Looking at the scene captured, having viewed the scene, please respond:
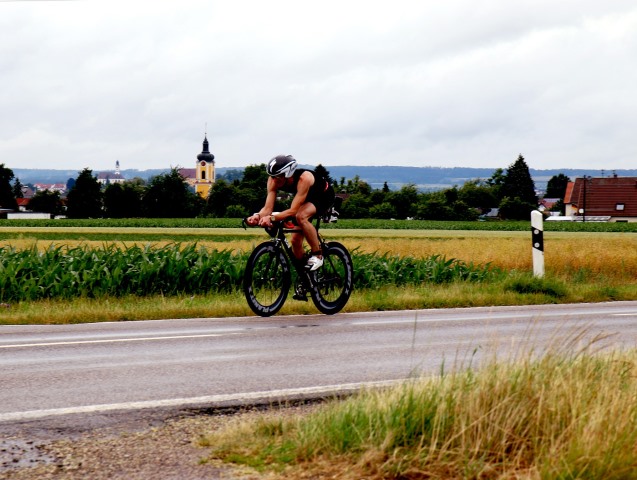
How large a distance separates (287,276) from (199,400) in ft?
16.5

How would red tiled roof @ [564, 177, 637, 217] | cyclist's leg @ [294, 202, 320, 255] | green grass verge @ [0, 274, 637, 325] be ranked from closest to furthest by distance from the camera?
cyclist's leg @ [294, 202, 320, 255], green grass verge @ [0, 274, 637, 325], red tiled roof @ [564, 177, 637, 217]

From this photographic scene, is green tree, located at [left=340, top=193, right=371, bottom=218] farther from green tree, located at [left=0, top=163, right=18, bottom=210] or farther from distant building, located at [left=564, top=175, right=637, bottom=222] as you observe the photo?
green tree, located at [left=0, top=163, right=18, bottom=210]

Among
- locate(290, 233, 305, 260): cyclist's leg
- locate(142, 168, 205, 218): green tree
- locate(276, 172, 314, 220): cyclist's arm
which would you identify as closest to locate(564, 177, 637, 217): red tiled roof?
locate(142, 168, 205, 218): green tree

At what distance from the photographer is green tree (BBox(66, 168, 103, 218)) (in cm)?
13800

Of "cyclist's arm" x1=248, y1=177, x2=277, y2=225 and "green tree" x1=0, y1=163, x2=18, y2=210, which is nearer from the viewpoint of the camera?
"cyclist's arm" x1=248, y1=177, x2=277, y2=225

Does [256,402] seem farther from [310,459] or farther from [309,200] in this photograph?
[309,200]

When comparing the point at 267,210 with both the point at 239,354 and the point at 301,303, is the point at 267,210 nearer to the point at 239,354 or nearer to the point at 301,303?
the point at 301,303

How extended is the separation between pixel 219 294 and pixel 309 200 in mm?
4804

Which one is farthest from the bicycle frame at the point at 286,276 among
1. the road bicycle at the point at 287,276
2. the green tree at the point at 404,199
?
the green tree at the point at 404,199

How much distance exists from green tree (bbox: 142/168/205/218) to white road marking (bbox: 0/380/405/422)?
122 metres

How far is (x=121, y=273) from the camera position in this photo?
15.6m

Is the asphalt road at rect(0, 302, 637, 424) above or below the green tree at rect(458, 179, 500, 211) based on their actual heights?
below

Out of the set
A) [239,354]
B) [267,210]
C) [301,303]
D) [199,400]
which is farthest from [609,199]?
[199,400]

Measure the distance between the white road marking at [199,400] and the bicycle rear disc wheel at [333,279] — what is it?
486cm
